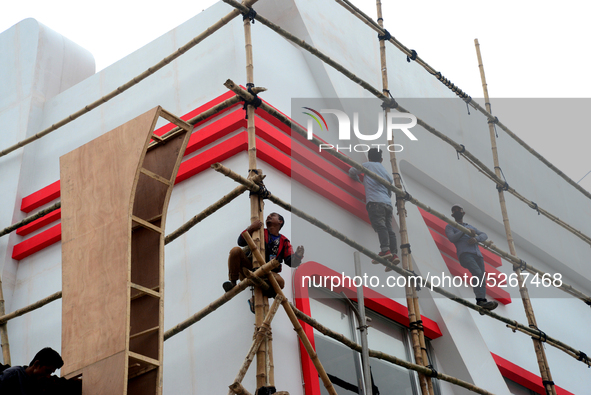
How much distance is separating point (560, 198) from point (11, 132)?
10.3 metres

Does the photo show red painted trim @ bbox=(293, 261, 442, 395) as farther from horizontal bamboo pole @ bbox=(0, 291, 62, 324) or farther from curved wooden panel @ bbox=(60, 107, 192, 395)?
horizontal bamboo pole @ bbox=(0, 291, 62, 324)

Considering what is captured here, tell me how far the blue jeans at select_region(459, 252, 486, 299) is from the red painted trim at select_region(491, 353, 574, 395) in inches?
31.9

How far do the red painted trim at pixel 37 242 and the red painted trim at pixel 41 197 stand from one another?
501mm

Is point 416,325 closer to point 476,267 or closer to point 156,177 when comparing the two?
point 476,267

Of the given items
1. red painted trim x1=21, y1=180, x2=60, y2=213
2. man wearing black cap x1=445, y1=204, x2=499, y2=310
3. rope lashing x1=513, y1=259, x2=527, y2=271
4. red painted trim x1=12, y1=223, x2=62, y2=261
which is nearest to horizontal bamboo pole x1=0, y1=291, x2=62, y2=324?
red painted trim x1=12, y1=223, x2=62, y2=261

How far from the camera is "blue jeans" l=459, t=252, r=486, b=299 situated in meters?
9.16

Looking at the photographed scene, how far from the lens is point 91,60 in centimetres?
1112

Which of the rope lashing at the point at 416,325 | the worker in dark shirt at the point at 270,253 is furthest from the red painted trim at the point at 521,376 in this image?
the worker in dark shirt at the point at 270,253

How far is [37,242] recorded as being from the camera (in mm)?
8367

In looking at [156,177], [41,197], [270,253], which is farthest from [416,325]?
[41,197]

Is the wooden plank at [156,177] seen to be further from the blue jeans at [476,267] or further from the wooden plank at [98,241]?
the blue jeans at [476,267]

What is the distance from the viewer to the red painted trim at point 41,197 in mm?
8633

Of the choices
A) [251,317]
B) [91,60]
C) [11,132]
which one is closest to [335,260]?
[251,317]

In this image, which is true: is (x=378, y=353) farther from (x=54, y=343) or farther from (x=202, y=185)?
(x=54, y=343)
